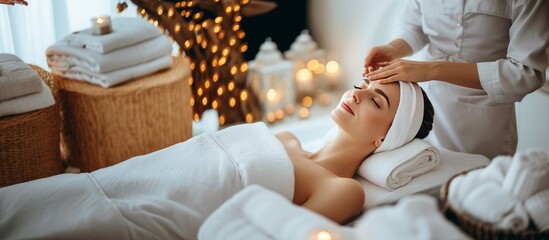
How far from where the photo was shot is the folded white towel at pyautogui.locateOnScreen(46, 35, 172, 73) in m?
2.47

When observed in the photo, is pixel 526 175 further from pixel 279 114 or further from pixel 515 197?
pixel 279 114

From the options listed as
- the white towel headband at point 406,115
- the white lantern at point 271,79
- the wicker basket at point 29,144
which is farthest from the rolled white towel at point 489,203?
the white lantern at point 271,79

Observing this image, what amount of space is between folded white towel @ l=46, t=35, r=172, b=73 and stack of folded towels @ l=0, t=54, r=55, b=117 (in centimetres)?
24

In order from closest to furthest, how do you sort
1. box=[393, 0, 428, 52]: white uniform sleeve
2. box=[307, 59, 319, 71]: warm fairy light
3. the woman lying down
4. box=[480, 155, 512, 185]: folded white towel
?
box=[480, 155, 512, 185]: folded white towel → the woman lying down → box=[393, 0, 428, 52]: white uniform sleeve → box=[307, 59, 319, 71]: warm fairy light

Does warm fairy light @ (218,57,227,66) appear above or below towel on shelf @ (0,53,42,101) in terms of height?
below

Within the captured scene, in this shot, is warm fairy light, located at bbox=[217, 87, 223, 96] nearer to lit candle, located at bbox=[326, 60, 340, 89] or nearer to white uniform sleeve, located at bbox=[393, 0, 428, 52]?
lit candle, located at bbox=[326, 60, 340, 89]

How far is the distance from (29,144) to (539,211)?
1975 mm

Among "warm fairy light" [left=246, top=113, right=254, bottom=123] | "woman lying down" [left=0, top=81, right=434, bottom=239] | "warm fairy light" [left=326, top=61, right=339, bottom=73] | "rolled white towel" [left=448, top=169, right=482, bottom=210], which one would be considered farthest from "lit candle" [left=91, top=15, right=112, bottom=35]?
"rolled white towel" [left=448, top=169, right=482, bottom=210]

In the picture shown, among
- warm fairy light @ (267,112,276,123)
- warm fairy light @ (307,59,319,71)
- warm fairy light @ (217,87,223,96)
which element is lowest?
warm fairy light @ (267,112,276,123)

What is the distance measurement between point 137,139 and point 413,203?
181cm

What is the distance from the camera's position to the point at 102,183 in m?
1.70

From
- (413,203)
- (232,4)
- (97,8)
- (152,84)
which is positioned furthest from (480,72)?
(97,8)

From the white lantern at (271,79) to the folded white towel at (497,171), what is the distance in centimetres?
224

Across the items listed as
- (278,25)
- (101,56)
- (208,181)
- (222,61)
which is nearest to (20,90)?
(101,56)
